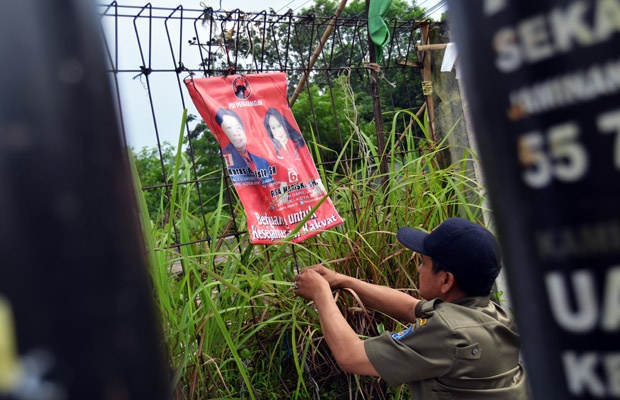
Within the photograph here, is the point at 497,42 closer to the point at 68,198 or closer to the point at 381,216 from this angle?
the point at 68,198

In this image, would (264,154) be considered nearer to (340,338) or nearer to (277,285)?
(277,285)

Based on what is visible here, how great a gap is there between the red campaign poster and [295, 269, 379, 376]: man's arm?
0.45 m

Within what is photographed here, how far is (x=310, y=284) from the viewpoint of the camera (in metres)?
2.62

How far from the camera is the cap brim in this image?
2.51 meters

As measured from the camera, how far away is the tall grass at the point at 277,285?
104 inches

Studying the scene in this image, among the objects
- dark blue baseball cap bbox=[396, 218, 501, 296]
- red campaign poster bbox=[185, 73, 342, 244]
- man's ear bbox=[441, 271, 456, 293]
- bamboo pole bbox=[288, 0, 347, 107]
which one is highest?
bamboo pole bbox=[288, 0, 347, 107]

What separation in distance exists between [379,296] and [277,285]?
544 mm

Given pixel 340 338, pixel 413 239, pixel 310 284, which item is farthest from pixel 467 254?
pixel 310 284

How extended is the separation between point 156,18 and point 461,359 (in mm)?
2172

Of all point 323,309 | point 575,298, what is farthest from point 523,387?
point 575,298

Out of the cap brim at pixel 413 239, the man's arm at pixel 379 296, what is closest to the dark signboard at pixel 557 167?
the cap brim at pixel 413 239

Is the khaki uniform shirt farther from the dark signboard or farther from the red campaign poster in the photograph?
the dark signboard

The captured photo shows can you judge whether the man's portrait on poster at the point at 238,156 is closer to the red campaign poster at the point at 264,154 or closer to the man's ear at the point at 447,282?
→ the red campaign poster at the point at 264,154

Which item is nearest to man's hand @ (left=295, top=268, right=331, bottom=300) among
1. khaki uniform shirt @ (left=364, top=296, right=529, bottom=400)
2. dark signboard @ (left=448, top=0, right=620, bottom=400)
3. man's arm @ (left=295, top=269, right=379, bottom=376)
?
man's arm @ (left=295, top=269, right=379, bottom=376)
